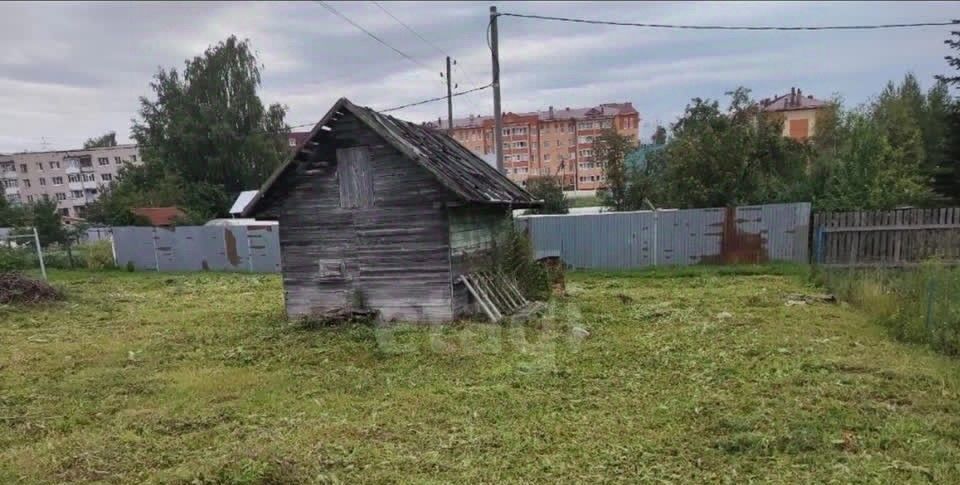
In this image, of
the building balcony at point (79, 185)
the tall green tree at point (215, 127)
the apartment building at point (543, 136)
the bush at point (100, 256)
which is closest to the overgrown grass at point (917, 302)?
the bush at point (100, 256)

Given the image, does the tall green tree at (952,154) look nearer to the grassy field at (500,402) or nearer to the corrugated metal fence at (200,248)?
the grassy field at (500,402)

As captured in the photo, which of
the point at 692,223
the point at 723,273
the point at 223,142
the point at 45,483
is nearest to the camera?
the point at 45,483

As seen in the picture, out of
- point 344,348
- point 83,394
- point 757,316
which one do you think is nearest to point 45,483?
point 83,394

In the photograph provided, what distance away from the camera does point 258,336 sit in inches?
361

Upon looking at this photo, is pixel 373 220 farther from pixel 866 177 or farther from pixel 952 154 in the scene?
pixel 952 154

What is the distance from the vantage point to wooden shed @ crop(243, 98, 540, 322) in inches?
357

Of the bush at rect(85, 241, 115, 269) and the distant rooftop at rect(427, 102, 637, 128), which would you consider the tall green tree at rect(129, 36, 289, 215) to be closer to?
the bush at rect(85, 241, 115, 269)

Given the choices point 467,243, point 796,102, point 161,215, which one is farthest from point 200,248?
point 796,102

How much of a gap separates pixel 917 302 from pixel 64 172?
82.2 metres

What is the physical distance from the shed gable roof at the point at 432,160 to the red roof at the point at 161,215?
23042 millimetres

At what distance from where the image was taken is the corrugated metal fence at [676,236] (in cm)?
1436

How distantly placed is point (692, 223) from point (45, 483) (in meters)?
14.6

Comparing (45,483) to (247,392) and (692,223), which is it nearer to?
(247,392)

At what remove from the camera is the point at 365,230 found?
9414 mm
